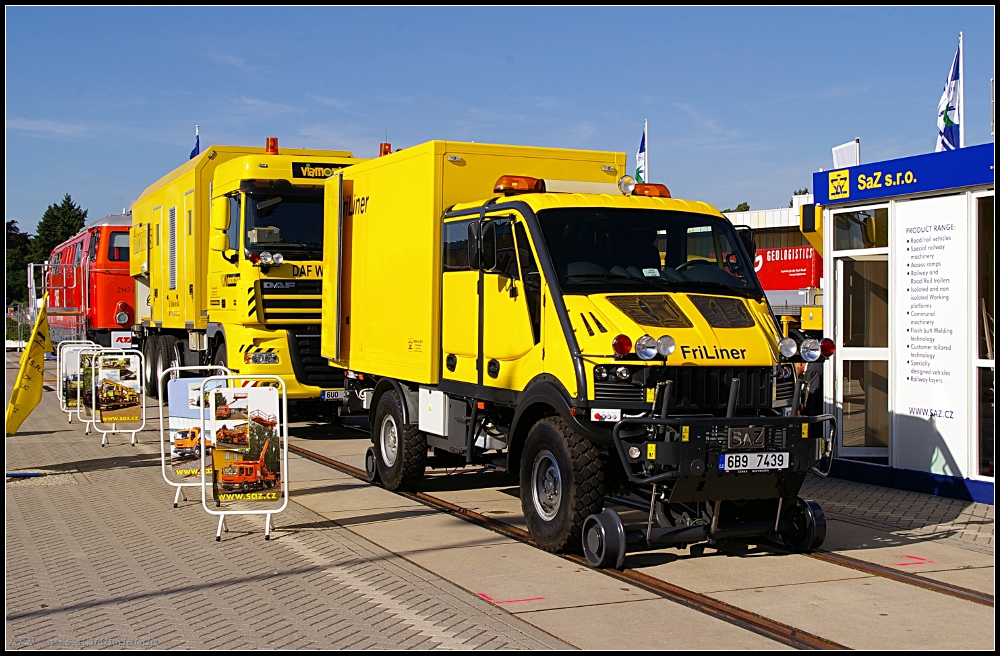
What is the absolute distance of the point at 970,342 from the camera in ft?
35.2

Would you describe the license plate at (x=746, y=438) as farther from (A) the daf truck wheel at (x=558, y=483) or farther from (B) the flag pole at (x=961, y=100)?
(B) the flag pole at (x=961, y=100)

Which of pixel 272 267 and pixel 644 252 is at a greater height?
pixel 272 267

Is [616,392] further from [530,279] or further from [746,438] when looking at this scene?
[530,279]

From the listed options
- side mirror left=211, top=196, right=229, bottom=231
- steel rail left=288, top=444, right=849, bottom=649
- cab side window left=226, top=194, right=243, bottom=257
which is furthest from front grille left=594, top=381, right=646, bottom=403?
side mirror left=211, top=196, right=229, bottom=231

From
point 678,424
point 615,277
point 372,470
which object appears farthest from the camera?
point 372,470

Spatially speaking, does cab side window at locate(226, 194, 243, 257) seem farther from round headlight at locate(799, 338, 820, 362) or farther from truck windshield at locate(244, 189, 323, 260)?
round headlight at locate(799, 338, 820, 362)

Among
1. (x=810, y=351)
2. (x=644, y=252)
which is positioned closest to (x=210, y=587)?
(x=644, y=252)

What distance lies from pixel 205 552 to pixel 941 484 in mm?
7297

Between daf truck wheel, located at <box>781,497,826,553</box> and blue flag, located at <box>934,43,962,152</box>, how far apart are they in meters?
12.2

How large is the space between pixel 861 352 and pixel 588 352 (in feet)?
18.0

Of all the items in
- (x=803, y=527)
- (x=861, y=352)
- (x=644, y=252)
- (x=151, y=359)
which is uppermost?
(x=644, y=252)

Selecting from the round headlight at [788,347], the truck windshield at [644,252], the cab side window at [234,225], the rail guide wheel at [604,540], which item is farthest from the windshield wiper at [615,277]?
the cab side window at [234,225]

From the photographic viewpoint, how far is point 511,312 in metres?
8.81

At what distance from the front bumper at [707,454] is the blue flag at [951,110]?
12544mm
